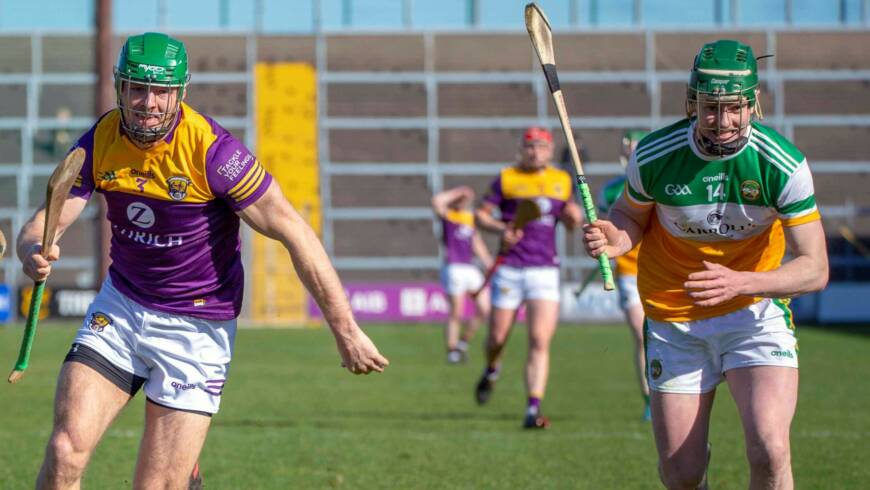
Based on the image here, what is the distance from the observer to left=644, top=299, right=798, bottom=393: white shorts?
5656 mm

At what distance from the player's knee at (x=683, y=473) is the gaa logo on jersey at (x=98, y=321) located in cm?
234

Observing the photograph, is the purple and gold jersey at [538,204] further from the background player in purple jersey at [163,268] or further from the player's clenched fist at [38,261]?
the player's clenched fist at [38,261]

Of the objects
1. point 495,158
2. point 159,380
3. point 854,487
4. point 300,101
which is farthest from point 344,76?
point 159,380

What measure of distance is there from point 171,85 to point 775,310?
104 inches

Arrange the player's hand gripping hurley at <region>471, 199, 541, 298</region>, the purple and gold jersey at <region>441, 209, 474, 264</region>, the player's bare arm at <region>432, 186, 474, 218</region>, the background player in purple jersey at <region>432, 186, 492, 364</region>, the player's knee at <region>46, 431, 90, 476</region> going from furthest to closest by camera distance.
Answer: the purple and gold jersey at <region>441, 209, 474, 264</region> → the background player in purple jersey at <region>432, 186, 492, 364</region> → the player's bare arm at <region>432, 186, 474, 218</region> → the player's hand gripping hurley at <region>471, 199, 541, 298</region> → the player's knee at <region>46, 431, 90, 476</region>

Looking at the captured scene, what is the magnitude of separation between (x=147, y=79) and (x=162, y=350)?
41.3 inches

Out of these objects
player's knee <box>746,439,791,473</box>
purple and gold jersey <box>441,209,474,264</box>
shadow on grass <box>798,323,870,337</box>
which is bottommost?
shadow on grass <box>798,323,870,337</box>

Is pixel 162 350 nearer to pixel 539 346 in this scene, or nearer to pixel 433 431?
pixel 433 431

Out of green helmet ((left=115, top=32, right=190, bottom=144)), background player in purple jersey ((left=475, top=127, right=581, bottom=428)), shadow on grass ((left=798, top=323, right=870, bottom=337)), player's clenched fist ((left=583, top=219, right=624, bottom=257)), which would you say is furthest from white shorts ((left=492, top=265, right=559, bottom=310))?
shadow on grass ((left=798, top=323, right=870, bottom=337))

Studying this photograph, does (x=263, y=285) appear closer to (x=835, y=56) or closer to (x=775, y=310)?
(x=835, y=56)

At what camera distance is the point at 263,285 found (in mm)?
27344

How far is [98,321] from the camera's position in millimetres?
5434

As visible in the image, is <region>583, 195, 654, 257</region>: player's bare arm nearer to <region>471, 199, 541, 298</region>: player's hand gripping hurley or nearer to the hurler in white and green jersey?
the hurler in white and green jersey

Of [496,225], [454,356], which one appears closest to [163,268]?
[496,225]
